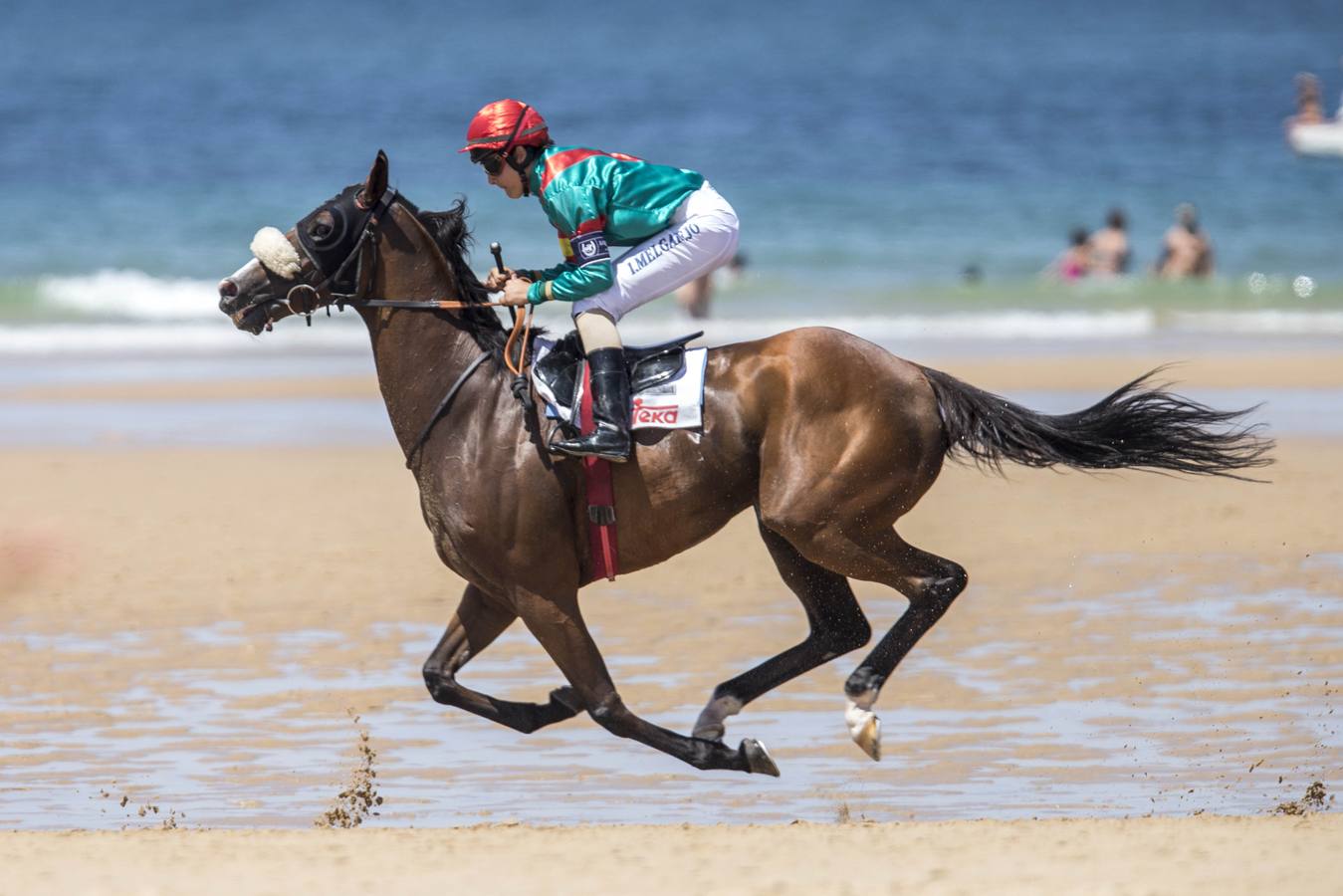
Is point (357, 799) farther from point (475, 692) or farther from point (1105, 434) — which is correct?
point (1105, 434)

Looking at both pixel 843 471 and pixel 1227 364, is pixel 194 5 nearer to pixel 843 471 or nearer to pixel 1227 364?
pixel 1227 364

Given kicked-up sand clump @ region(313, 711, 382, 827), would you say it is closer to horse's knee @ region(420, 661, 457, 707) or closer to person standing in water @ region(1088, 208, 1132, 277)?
horse's knee @ region(420, 661, 457, 707)

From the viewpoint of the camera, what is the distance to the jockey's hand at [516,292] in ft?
22.1

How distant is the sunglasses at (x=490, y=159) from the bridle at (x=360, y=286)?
353 mm

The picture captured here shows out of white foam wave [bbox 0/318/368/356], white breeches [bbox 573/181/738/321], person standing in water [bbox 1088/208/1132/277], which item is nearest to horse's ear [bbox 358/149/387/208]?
white breeches [bbox 573/181/738/321]

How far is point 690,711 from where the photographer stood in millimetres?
7805

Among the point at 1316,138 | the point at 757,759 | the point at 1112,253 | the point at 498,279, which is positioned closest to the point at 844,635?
the point at 757,759

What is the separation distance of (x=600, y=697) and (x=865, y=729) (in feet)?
2.88

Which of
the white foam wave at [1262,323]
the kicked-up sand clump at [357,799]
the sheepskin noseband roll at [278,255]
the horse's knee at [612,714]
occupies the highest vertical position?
the white foam wave at [1262,323]

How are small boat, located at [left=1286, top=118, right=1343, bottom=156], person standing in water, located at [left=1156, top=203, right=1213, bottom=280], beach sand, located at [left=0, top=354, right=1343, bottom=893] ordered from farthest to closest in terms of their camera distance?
small boat, located at [left=1286, top=118, right=1343, bottom=156] → person standing in water, located at [left=1156, top=203, right=1213, bottom=280] → beach sand, located at [left=0, top=354, right=1343, bottom=893]

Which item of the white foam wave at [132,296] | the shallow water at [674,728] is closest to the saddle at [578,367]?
the shallow water at [674,728]

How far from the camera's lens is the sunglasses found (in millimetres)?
6684

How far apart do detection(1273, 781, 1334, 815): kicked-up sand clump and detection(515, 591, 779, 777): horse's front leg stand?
1.63m

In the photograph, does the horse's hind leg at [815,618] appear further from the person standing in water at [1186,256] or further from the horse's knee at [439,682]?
the person standing in water at [1186,256]
